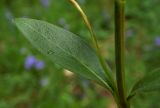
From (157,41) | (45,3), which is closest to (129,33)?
(157,41)

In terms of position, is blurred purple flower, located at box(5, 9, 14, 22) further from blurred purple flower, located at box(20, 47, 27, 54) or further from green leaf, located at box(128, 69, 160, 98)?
green leaf, located at box(128, 69, 160, 98)

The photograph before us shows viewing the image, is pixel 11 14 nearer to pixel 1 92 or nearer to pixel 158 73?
pixel 1 92

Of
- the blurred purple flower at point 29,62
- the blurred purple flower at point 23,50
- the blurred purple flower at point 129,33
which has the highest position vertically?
the blurred purple flower at point 29,62

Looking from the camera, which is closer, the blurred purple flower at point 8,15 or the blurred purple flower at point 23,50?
the blurred purple flower at point 23,50

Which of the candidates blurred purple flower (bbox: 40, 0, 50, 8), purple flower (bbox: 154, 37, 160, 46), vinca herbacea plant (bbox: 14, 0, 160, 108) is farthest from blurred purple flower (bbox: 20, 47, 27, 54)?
vinca herbacea plant (bbox: 14, 0, 160, 108)

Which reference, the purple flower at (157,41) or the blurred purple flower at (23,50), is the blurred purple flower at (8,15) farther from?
the purple flower at (157,41)

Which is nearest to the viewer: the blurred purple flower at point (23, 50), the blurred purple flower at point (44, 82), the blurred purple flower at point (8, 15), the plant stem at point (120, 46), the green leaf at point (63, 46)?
the plant stem at point (120, 46)

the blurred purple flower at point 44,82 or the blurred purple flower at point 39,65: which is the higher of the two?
the blurred purple flower at point 39,65

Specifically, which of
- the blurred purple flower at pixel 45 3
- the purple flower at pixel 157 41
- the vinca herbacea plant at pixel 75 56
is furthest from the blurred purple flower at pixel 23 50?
the vinca herbacea plant at pixel 75 56
